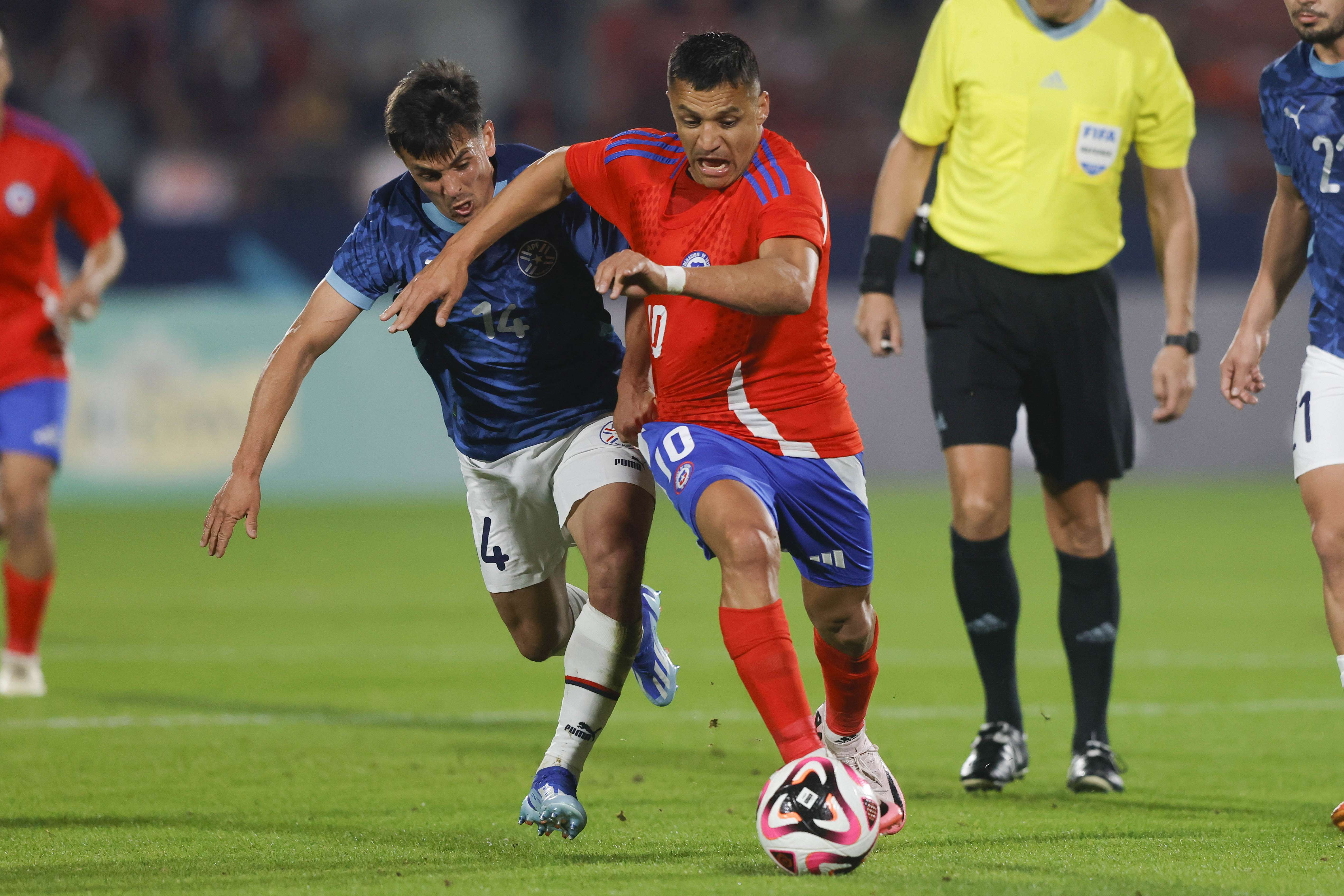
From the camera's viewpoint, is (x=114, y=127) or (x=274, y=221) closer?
(x=274, y=221)

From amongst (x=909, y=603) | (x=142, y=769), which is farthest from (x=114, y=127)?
(x=142, y=769)

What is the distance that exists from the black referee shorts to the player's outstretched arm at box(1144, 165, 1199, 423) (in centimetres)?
17

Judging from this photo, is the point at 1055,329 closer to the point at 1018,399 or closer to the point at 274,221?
the point at 1018,399

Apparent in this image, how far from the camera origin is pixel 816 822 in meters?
3.65

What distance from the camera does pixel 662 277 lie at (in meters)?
3.73

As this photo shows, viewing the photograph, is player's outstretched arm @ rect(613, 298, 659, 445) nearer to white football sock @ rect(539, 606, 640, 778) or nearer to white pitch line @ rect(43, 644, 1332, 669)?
white football sock @ rect(539, 606, 640, 778)

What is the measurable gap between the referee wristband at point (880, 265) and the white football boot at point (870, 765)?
1.34m

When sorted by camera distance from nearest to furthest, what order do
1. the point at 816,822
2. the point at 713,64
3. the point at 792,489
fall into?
1. the point at 816,822
2. the point at 713,64
3. the point at 792,489

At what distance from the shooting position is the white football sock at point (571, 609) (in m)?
5.29

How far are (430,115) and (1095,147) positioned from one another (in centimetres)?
213

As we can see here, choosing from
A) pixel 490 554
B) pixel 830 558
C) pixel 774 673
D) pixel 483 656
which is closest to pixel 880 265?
pixel 830 558

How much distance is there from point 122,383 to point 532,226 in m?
11.8

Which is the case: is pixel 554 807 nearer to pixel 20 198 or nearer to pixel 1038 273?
pixel 1038 273

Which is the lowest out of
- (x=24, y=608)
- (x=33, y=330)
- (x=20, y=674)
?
(x=20, y=674)
